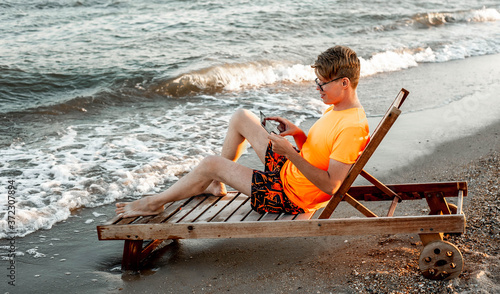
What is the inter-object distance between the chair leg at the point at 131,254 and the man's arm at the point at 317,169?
56.6 inches

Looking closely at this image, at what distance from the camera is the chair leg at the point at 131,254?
4105mm

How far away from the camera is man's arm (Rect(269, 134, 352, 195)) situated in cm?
360

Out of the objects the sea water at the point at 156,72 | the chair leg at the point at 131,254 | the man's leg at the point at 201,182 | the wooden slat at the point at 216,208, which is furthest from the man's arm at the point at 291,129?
the sea water at the point at 156,72

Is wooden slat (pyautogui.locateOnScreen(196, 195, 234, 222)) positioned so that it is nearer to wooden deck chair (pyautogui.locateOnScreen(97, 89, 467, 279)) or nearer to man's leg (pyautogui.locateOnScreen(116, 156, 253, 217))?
wooden deck chair (pyautogui.locateOnScreen(97, 89, 467, 279))

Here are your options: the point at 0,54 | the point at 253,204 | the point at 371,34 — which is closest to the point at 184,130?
the point at 253,204

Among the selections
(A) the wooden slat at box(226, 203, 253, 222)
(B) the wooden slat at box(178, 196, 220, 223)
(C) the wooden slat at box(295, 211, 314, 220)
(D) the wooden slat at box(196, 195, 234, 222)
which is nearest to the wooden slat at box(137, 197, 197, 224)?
(B) the wooden slat at box(178, 196, 220, 223)

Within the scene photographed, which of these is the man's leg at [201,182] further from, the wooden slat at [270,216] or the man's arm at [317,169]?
the man's arm at [317,169]

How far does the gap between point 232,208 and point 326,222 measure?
0.97m

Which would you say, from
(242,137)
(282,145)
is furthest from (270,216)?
(242,137)

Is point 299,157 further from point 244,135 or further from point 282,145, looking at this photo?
point 244,135

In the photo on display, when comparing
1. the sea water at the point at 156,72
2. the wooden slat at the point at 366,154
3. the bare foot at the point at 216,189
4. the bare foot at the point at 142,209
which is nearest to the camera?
the wooden slat at the point at 366,154

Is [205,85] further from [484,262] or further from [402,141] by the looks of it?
[484,262]

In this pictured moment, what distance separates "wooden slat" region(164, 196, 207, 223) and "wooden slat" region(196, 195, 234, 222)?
15 cm

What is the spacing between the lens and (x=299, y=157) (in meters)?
3.62
